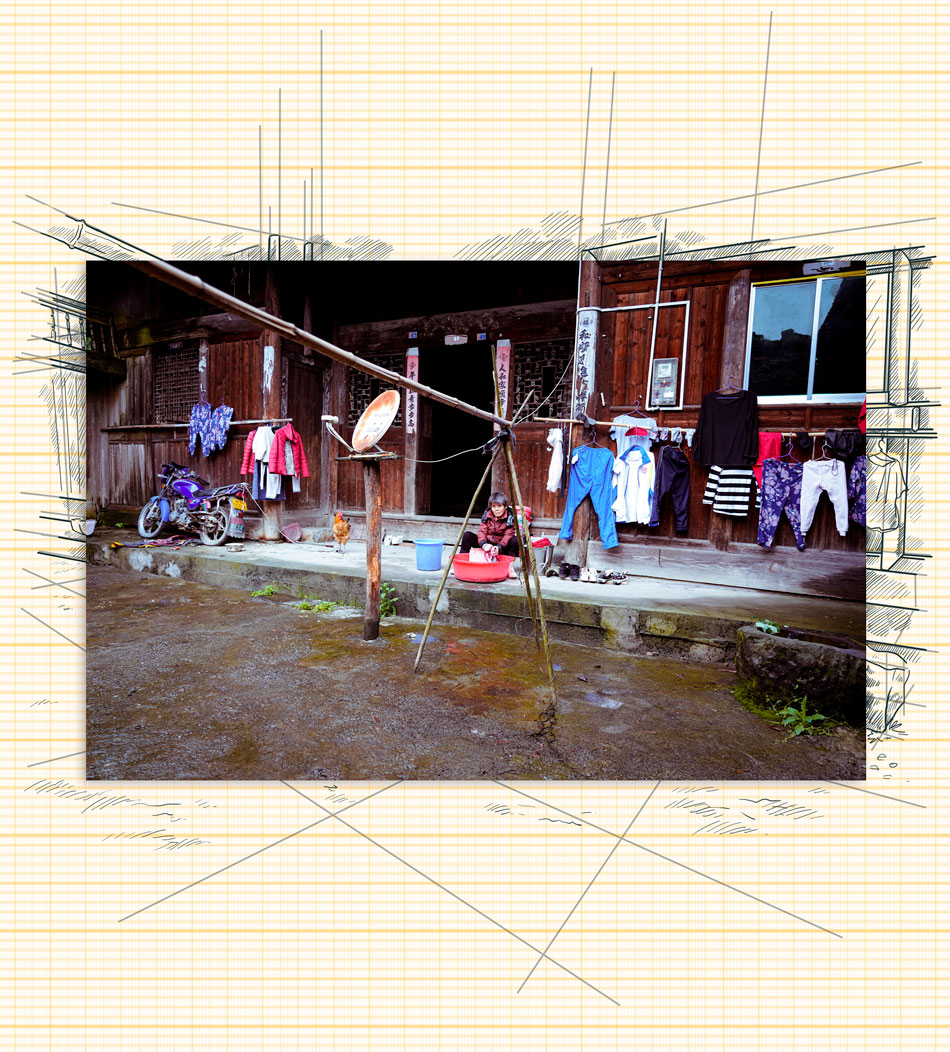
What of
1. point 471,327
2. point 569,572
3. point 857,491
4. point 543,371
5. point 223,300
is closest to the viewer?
point 223,300

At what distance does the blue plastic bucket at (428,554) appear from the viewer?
18.3 feet

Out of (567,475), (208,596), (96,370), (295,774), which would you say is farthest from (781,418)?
(96,370)

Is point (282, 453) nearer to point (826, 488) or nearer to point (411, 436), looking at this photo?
point (411, 436)

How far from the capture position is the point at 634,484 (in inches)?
220

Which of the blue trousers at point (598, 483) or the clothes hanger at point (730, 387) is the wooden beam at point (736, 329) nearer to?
the clothes hanger at point (730, 387)

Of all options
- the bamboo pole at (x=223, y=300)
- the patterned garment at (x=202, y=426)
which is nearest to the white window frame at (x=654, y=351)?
the bamboo pole at (x=223, y=300)

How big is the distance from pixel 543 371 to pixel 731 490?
3.01m

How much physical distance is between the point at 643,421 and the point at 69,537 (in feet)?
15.4

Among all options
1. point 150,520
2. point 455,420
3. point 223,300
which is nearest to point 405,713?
point 223,300

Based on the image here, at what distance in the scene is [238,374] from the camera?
26.6 feet

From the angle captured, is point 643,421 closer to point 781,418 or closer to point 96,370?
point 781,418

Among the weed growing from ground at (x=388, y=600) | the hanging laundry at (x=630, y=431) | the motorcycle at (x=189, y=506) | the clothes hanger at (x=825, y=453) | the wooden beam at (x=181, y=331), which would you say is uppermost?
the wooden beam at (x=181, y=331)

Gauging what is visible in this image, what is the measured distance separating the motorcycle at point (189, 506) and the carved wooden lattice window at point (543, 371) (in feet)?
13.4

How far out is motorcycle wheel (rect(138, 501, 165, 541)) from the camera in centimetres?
822
